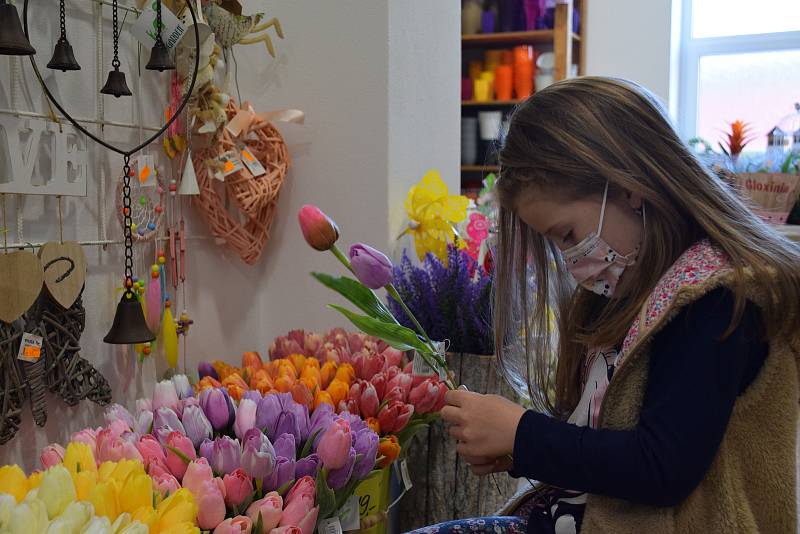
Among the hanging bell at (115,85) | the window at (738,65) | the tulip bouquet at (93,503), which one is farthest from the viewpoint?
the window at (738,65)

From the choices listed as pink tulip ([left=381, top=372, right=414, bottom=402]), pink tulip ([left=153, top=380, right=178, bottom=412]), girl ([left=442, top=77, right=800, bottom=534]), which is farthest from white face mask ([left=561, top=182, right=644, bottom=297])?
pink tulip ([left=153, top=380, right=178, bottom=412])

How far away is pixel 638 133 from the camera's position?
1026mm

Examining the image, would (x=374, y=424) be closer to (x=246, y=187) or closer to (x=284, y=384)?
(x=284, y=384)

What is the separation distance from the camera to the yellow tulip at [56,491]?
74 cm

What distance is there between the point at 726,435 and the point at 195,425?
2.04 ft

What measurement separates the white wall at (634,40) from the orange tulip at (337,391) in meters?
3.38

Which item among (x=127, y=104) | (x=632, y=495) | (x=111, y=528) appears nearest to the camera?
(x=111, y=528)

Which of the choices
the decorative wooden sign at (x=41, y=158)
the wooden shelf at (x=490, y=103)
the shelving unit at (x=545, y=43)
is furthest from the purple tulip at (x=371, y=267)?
the wooden shelf at (x=490, y=103)

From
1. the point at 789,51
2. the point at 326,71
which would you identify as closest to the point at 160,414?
the point at 326,71

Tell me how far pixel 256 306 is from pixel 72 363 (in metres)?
0.58

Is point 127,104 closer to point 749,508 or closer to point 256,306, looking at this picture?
point 256,306

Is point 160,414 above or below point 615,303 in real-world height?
below

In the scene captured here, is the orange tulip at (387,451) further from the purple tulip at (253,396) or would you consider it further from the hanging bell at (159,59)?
the hanging bell at (159,59)

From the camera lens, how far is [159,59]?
128cm
